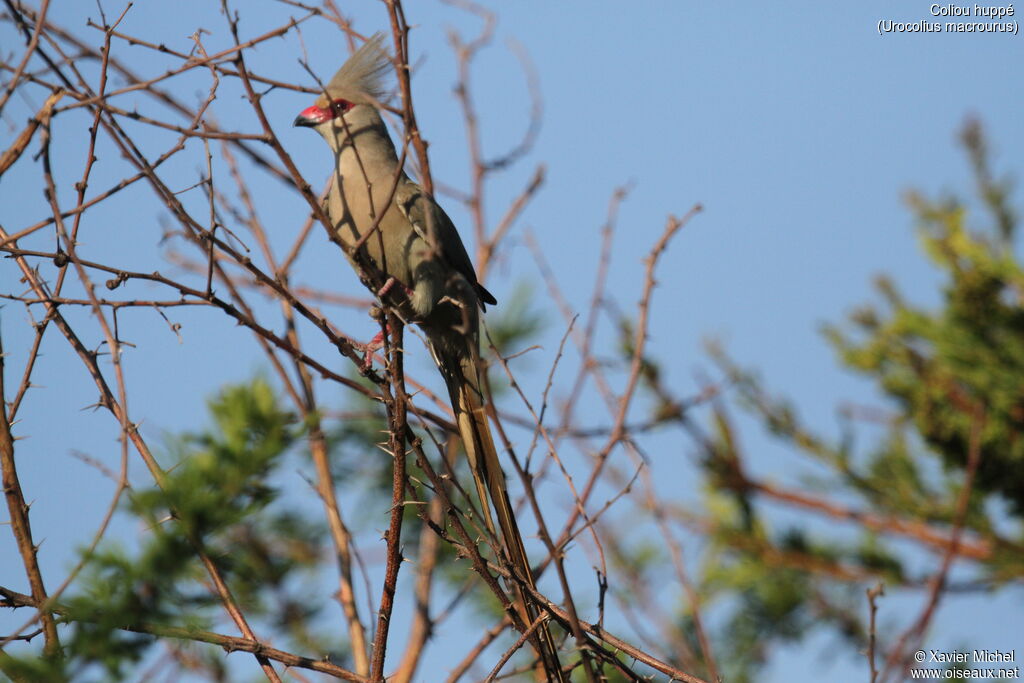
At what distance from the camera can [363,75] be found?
3510mm

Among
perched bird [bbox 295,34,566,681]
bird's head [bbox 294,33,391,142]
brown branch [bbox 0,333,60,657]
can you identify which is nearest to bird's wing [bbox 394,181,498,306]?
perched bird [bbox 295,34,566,681]

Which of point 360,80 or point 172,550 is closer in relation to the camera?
point 172,550

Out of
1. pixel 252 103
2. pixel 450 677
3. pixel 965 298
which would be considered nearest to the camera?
pixel 252 103

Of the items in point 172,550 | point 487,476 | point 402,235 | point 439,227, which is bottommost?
point 172,550

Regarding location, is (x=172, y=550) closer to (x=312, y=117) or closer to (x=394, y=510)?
(x=394, y=510)

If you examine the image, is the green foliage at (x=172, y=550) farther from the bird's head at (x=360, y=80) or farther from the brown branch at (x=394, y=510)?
the bird's head at (x=360, y=80)

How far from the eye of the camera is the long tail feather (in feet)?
7.79

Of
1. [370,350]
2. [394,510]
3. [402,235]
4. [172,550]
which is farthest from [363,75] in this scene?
[172,550]

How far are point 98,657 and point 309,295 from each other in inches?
101

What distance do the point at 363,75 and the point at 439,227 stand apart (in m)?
0.59

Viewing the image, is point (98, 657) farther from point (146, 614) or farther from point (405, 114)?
point (405, 114)

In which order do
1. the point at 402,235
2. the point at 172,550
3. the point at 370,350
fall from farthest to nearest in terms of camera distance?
the point at 402,235
the point at 370,350
the point at 172,550

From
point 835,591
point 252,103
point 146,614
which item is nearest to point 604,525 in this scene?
point 835,591

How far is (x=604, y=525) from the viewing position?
402cm
